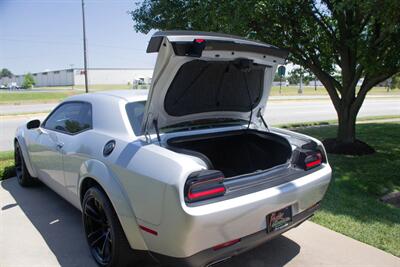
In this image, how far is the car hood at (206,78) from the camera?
273cm

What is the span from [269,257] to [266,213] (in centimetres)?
81

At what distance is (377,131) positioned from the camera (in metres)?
11.2

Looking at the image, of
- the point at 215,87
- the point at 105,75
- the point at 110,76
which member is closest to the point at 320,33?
the point at 215,87

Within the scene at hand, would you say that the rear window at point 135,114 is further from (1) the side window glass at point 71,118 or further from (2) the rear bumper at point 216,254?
(2) the rear bumper at point 216,254

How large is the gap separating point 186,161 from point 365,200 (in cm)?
323

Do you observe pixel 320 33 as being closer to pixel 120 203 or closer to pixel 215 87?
pixel 215 87

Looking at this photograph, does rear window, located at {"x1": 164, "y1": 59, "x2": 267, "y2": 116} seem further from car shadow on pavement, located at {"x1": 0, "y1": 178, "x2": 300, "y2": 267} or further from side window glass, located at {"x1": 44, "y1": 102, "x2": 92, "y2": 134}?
car shadow on pavement, located at {"x1": 0, "y1": 178, "x2": 300, "y2": 267}

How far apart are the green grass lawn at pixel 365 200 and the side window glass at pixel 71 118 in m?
2.77

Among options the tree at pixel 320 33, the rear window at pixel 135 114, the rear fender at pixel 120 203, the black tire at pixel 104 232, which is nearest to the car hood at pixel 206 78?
the rear window at pixel 135 114

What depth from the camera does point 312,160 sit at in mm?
3461

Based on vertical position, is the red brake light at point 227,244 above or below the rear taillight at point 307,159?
below

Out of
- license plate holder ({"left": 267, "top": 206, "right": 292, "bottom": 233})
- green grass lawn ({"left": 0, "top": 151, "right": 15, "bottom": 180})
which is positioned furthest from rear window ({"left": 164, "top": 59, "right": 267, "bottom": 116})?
green grass lawn ({"left": 0, "top": 151, "right": 15, "bottom": 180})

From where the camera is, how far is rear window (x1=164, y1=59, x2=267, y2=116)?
3.28 metres

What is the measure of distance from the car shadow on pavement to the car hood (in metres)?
1.38
